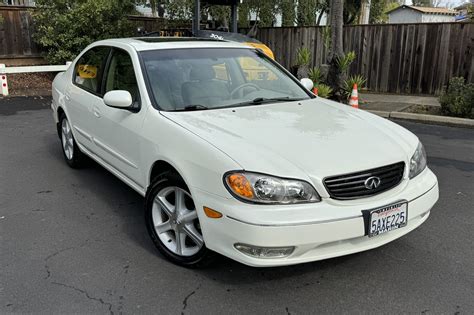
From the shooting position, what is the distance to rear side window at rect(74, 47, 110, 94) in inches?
189

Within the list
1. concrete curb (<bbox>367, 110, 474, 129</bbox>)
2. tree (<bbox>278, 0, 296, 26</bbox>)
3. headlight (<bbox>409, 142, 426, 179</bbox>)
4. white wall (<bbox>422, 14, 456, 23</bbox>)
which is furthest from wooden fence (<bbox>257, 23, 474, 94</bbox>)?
white wall (<bbox>422, 14, 456, 23</bbox>)

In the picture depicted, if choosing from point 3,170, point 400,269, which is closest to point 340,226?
point 400,269

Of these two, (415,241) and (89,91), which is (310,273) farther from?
(89,91)

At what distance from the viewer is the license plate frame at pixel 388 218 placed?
2.91m

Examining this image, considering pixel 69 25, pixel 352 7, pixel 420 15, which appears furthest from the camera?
pixel 420 15

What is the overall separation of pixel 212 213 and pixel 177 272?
2.27 ft

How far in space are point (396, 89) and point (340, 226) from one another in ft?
35.3

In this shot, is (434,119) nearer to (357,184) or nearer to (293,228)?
(357,184)

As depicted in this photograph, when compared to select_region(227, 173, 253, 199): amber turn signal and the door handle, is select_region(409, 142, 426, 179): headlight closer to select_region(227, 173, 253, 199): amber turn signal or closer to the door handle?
select_region(227, 173, 253, 199): amber turn signal

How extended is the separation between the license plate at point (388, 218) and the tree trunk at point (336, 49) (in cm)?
775

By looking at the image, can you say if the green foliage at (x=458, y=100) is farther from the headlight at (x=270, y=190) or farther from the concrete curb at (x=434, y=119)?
the headlight at (x=270, y=190)

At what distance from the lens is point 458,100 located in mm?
8836

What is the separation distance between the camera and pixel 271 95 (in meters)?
4.34

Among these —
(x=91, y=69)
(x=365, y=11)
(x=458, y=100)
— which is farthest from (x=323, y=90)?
(x=365, y=11)
